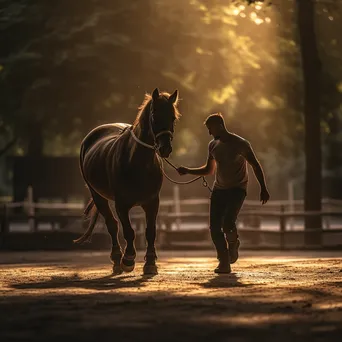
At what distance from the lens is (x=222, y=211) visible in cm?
1526

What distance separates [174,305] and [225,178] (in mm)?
4489

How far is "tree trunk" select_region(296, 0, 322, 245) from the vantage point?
91.4ft

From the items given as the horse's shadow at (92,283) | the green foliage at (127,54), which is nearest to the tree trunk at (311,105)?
the green foliage at (127,54)

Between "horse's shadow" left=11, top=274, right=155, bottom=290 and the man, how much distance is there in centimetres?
109

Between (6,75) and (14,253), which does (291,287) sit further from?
(6,75)

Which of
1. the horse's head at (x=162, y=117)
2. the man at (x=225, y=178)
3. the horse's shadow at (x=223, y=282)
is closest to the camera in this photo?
the horse's shadow at (x=223, y=282)

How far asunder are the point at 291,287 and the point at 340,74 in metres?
22.1

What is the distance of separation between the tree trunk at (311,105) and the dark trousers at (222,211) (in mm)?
12664

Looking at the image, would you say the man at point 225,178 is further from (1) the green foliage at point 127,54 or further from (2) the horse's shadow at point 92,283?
(1) the green foliage at point 127,54

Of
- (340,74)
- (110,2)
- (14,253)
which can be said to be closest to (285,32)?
(340,74)

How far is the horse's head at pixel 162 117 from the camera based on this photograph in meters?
14.4

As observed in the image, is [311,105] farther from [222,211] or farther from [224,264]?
[224,264]

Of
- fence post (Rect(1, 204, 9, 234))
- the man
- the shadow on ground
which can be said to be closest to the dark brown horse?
the man

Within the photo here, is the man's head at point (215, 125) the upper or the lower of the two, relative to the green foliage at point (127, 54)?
lower
